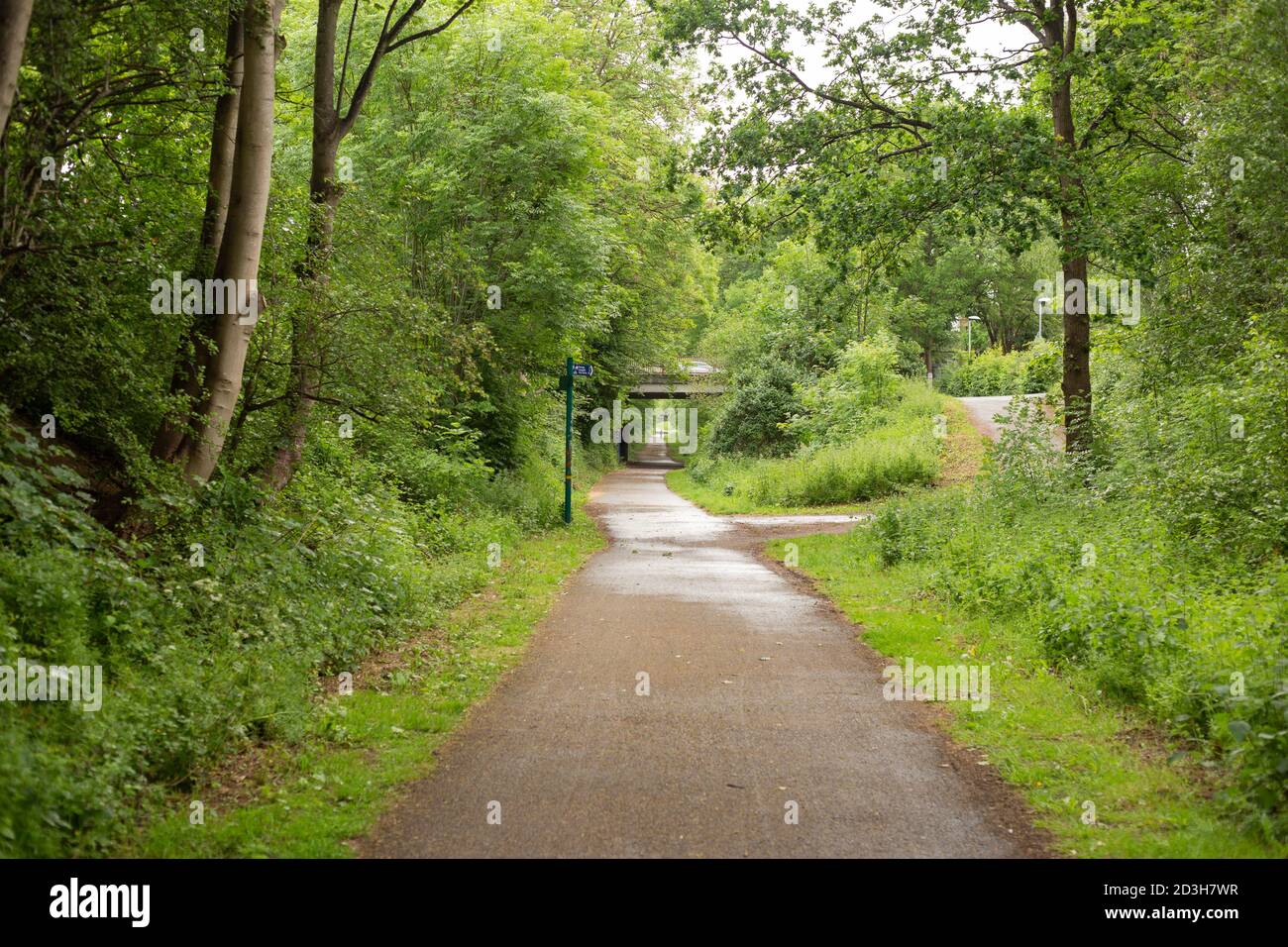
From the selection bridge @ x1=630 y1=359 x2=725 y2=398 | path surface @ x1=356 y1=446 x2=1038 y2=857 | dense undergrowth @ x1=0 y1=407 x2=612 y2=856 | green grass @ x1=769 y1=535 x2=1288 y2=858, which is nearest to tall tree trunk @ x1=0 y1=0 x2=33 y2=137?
dense undergrowth @ x1=0 y1=407 x2=612 y2=856

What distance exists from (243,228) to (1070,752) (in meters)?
8.14

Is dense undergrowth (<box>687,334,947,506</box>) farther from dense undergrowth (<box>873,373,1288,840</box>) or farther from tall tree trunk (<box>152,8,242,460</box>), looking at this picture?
tall tree trunk (<box>152,8,242,460</box>)

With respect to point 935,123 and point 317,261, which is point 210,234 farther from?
point 935,123

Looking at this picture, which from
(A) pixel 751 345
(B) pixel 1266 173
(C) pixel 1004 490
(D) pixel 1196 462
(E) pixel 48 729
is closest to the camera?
(E) pixel 48 729

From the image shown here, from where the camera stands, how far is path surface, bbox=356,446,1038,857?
5156 mm

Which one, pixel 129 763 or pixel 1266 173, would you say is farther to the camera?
pixel 1266 173

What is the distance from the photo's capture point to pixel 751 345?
4375 cm

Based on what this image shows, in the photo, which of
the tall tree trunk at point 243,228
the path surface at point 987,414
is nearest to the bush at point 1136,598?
the tall tree trunk at point 243,228

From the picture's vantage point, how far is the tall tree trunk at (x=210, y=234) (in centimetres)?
863

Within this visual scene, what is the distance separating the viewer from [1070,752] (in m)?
6.47
